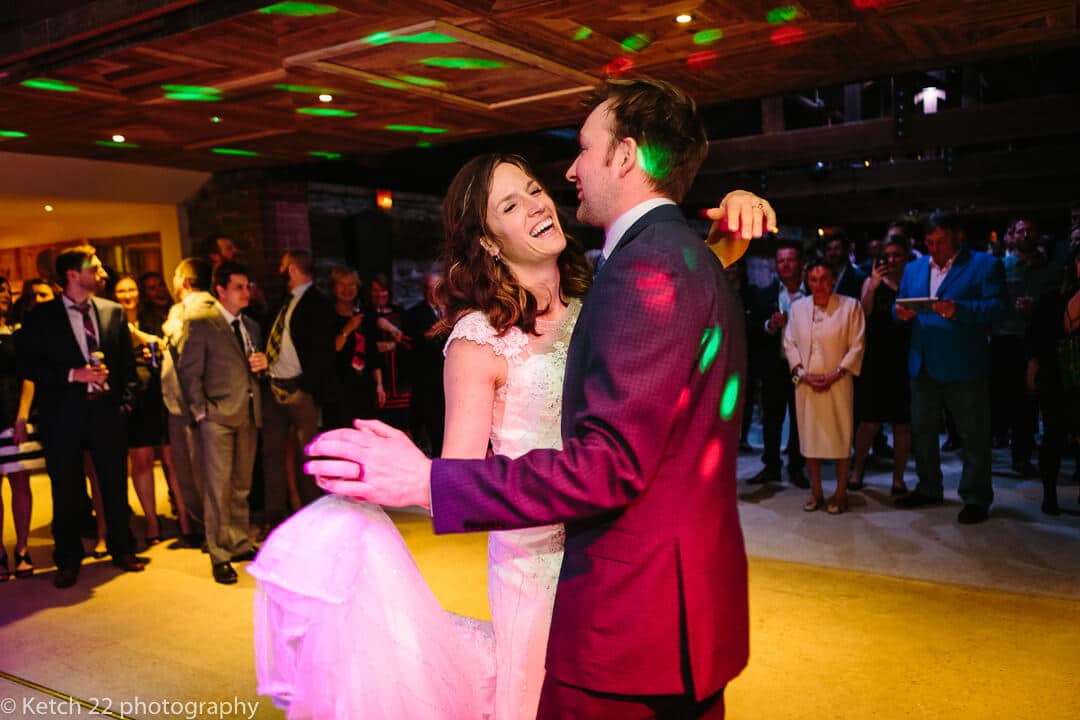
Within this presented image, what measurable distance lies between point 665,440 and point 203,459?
3845 mm

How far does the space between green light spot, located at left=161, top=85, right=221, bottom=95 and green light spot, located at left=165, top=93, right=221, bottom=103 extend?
51 mm

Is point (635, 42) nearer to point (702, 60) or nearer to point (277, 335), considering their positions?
point (702, 60)

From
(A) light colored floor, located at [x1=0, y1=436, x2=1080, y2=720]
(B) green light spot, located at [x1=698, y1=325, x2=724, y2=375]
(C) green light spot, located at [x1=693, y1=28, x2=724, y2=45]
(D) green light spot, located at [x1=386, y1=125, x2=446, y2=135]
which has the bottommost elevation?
(A) light colored floor, located at [x1=0, y1=436, x2=1080, y2=720]

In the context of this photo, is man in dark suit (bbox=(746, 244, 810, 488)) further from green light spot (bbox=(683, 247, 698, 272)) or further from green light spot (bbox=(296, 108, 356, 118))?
green light spot (bbox=(683, 247, 698, 272))

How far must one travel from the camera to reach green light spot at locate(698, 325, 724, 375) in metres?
1.06

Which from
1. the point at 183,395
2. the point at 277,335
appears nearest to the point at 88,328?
the point at 183,395

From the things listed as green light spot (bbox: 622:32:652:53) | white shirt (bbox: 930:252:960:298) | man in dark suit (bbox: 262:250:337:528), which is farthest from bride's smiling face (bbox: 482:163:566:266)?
white shirt (bbox: 930:252:960:298)

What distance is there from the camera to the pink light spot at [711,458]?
1.09 meters

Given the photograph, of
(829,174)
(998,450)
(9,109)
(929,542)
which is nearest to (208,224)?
(9,109)

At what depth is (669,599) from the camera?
107 centimetres

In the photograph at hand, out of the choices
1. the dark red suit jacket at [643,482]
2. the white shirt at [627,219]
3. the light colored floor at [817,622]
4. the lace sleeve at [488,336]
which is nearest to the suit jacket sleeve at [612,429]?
the dark red suit jacket at [643,482]

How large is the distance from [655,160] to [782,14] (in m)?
2.72

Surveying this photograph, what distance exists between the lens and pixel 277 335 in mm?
4938

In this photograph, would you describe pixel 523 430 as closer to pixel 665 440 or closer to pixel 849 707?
pixel 665 440
